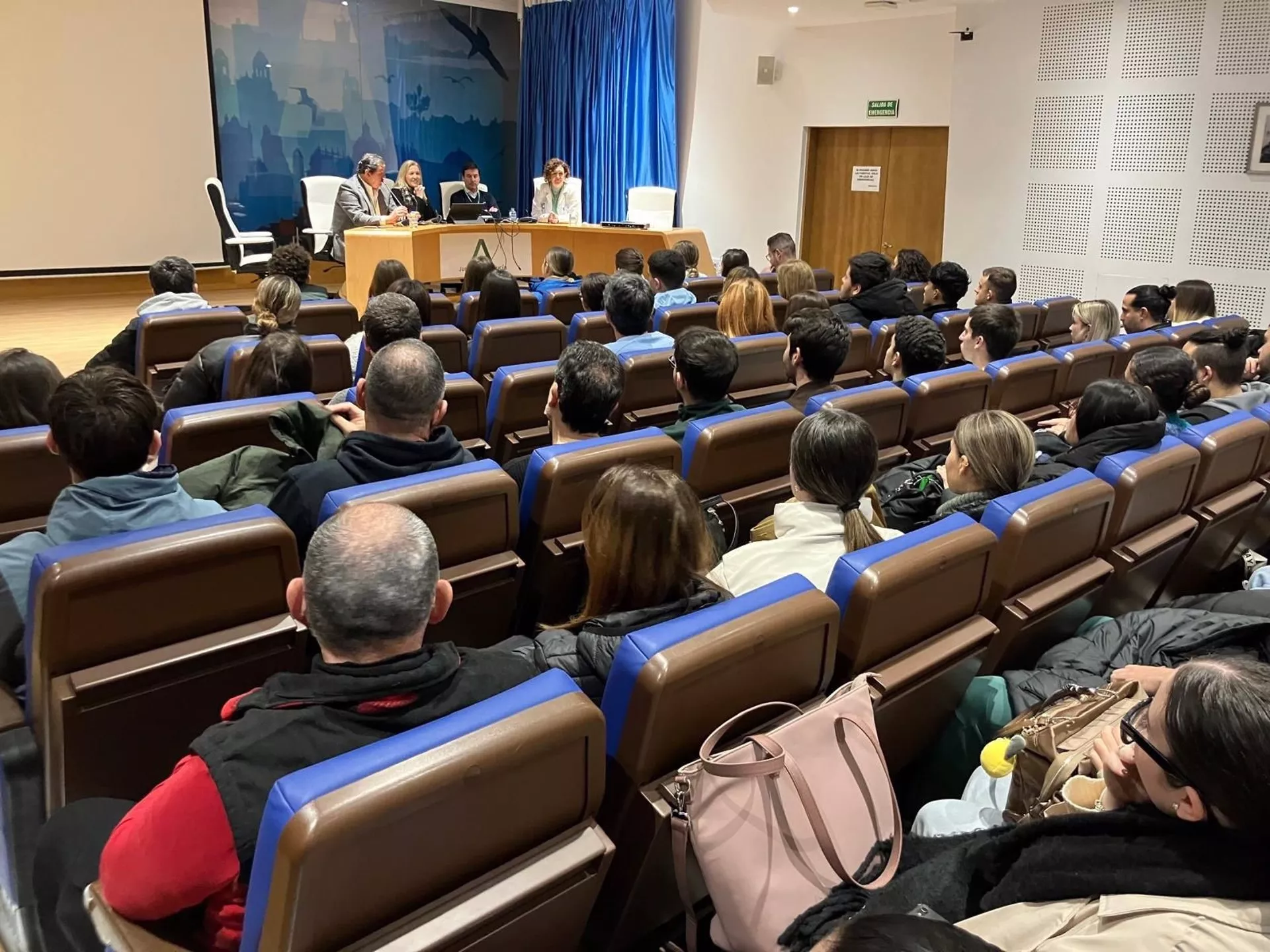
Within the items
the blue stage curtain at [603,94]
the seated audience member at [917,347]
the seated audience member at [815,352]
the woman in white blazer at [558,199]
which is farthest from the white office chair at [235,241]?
the seated audience member at [917,347]

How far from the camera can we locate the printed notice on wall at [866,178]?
929 cm

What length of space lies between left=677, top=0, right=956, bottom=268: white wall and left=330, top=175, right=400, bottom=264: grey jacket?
12.8 ft

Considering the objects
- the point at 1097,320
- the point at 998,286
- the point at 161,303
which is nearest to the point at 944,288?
the point at 998,286

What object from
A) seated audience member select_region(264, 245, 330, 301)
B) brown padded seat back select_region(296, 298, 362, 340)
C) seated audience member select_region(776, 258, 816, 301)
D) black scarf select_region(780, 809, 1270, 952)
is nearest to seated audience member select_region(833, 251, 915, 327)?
seated audience member select_region(776, 258, 816, 301)

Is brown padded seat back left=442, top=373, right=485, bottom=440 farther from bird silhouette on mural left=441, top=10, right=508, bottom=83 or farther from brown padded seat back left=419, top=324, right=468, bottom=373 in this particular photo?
bird silhouette on mural left=441, top=10, right=508, bottom=83

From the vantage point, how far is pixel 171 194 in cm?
905

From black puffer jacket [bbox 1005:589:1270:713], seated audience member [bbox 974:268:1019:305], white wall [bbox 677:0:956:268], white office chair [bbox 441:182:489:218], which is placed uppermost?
white wall [bbox 677:0:956:268]

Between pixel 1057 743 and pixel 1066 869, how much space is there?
46cm

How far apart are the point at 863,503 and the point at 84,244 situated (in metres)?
9.06

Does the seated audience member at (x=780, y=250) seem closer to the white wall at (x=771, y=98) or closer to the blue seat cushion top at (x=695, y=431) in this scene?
the white wall at (x=771, y=98)

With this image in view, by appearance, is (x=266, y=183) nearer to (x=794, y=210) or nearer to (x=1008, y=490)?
(x=794, y=210)

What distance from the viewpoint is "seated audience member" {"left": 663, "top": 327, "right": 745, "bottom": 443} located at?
2994 mm

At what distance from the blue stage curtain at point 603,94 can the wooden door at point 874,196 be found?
181 cm

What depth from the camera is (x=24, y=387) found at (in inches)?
108
